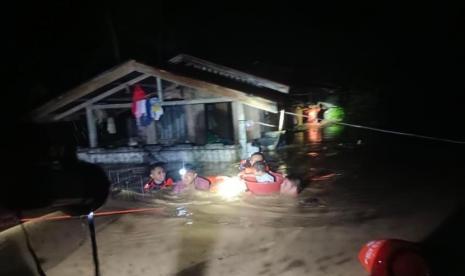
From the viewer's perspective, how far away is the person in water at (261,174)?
11656mm

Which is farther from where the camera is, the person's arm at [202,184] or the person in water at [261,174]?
the person's arm at [202,184]

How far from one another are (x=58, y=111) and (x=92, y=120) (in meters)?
1.41

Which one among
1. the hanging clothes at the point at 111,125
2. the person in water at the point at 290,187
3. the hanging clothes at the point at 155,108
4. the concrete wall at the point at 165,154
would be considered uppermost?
the hanging clothes at the point at 155,108

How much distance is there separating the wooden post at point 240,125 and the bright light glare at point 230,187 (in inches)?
153

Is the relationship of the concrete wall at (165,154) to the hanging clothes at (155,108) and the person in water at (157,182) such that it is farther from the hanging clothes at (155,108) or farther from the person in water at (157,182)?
the person in water at (157,182)

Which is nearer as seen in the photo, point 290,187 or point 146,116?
point 290,187

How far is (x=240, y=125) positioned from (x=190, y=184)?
451 centimetres

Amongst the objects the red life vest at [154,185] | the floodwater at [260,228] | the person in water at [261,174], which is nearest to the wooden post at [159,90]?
the red life vest at [154,185]

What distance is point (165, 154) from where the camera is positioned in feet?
55.4

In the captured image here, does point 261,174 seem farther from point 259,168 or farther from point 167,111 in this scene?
point 167,111

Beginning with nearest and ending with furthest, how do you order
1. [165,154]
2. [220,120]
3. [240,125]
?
[240,125], [165,154], [220,120]

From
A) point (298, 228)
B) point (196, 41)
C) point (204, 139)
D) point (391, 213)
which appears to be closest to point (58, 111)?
point (204, 139)

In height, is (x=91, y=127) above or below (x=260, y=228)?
above

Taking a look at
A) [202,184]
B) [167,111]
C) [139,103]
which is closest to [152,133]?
[167,111]
